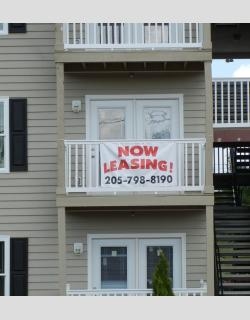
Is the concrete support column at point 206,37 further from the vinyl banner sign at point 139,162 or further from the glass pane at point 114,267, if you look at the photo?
the glass pane at point 114,267

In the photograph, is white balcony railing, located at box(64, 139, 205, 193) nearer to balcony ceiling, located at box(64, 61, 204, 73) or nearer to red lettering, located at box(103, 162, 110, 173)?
red lettering, located at box(103, 162, 110, 173)

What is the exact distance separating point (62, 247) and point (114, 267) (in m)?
1.71

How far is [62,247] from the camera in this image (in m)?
15.7

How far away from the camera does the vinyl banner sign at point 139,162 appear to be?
1577 cm

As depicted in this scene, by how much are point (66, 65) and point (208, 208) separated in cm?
383

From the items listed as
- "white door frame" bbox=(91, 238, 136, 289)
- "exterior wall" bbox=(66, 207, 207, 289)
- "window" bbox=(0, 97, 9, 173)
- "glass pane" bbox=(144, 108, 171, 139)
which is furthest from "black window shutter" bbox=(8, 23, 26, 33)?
"white door frame" bbox=(91, 238, 136, 289)

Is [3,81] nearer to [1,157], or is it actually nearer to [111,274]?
[1,157]

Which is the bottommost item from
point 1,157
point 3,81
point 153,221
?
point 153,221

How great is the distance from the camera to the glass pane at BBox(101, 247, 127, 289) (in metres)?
17.0

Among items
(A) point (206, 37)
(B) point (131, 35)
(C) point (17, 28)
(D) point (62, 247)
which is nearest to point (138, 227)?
(D) point (62, 247)

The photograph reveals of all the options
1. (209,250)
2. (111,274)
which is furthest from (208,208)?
(111,274)

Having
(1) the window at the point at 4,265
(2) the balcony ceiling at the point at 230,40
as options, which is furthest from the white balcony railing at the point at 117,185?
(2) the balcony ceiling at the point at 230,40

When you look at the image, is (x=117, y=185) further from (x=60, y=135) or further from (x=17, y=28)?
(x=17, y=28)

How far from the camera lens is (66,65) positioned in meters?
16.5
